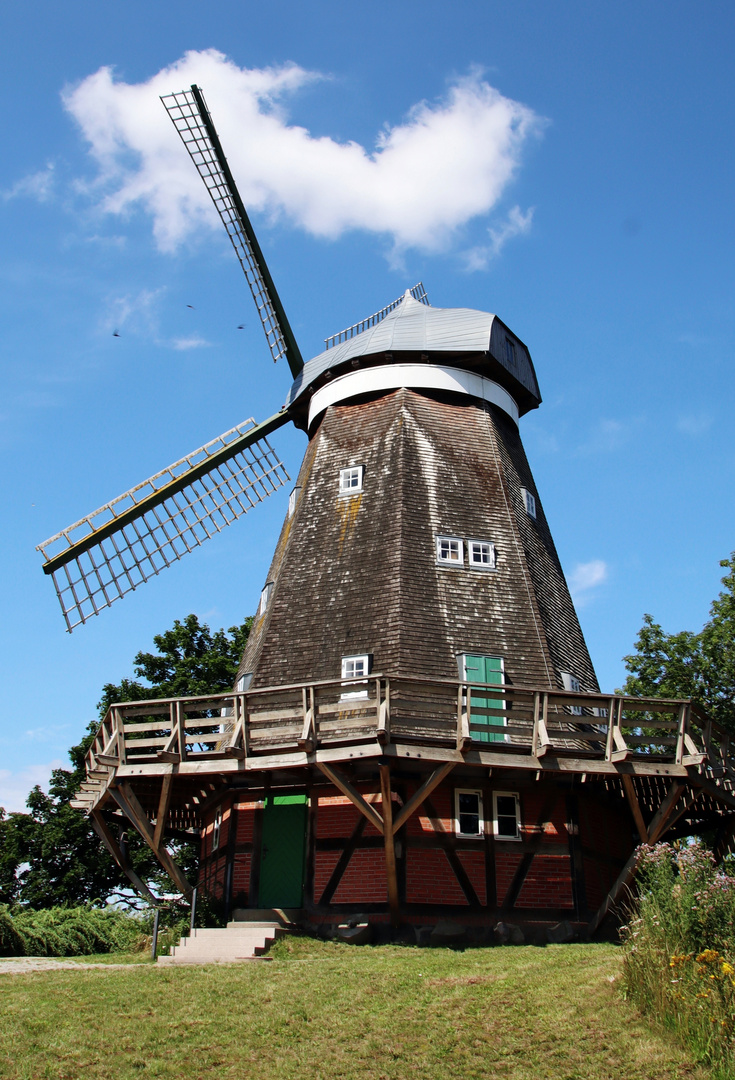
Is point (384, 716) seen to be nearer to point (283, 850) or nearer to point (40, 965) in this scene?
A: point (283, 850)

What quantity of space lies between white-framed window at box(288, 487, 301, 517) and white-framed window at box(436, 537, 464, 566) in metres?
3.86

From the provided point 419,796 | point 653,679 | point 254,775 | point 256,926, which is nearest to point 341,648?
point 254,775

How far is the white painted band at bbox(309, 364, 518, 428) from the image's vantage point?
19.5 meters

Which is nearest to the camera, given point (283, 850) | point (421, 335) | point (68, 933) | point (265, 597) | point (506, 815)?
point (506, 815)

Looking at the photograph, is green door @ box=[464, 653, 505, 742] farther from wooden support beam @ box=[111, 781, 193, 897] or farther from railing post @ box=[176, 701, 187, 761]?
wooden support beam @ box=[111, 781, 193, 897]

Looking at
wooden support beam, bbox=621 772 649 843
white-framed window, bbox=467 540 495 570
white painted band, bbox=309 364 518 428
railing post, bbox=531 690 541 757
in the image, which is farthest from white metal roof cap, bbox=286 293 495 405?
wooden support beam, bbox=621 772 649 843

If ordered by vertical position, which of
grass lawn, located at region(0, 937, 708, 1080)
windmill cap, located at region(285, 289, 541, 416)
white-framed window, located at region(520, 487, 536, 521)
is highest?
windmill cap, located at region(285, 289, 541, 416)

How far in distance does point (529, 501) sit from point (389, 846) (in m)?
8.56

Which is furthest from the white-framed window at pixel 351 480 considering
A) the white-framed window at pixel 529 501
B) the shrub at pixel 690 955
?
the shrub at pixel 690 955

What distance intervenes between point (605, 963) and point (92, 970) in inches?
255

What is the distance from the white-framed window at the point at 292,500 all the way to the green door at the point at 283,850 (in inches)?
257

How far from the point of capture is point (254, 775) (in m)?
14.8

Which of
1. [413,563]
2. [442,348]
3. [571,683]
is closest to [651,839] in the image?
[571,683]

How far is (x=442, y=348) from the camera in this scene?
64.1 feet
